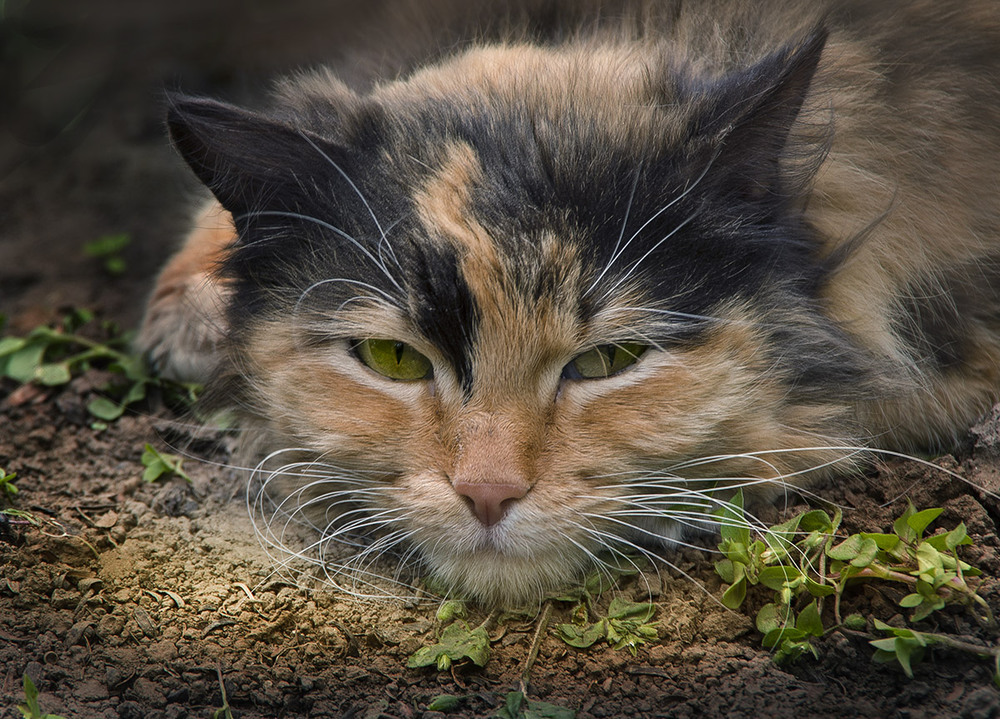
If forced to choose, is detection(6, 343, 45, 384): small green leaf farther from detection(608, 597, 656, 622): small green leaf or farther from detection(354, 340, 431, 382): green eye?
detection(608, 597, 656, 622): small green leaf

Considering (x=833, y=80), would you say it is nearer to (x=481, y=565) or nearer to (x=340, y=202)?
(x=340, y=202)

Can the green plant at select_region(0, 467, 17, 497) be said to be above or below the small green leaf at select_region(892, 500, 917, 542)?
above

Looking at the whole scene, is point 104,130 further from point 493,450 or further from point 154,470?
point 493,450

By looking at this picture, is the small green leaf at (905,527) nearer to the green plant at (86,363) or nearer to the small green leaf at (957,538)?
the small green leaf at (957,538)

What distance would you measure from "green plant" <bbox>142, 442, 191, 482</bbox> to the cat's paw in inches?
10.7

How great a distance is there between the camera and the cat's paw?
9.47ft

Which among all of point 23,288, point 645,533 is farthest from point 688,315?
point 23,288

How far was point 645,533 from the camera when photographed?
88.9 inches

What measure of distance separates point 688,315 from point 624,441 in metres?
0.32

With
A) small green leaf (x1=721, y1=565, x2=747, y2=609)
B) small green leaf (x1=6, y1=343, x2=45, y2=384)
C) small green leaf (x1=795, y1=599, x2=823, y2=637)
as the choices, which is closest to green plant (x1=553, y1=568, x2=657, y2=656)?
small green leaf (x1=721, y1=565, x2=747, y2=609)

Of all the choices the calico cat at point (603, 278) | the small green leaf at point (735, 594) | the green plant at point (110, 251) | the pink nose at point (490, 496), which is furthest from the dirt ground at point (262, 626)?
the green plant at point (110, 251)

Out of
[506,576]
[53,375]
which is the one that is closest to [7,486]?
[53,375]

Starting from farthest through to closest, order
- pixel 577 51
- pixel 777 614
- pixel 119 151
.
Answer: pixel 119 151, pixel 577 51, pixel 777 614

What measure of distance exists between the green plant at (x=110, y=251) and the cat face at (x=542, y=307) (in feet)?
5.65
